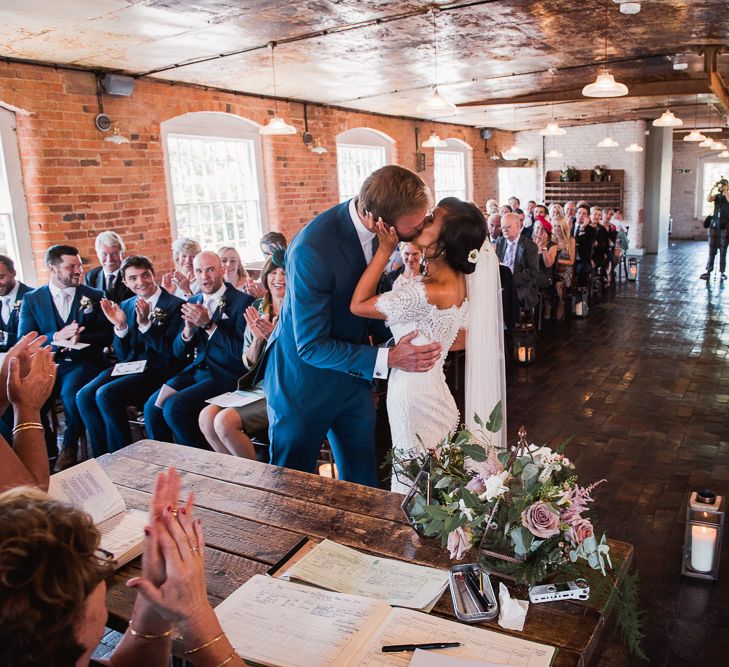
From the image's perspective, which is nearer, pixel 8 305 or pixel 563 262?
pixel 8 305

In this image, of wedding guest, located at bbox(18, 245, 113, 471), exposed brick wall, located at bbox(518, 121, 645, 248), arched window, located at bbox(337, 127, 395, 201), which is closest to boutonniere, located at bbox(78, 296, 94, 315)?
wedding guest, located at bbox(18, 245, 113, 471)

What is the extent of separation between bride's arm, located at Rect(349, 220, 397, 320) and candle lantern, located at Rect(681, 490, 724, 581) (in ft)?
5.40

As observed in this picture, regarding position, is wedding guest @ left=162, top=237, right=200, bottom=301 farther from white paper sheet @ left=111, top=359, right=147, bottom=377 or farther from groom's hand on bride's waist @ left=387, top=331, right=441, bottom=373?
groom's hand on bride's waist @ left=387, top=331, right=441, bottom=373

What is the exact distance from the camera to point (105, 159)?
275 inches

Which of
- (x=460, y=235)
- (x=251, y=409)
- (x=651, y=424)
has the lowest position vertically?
(x=651, y=424)

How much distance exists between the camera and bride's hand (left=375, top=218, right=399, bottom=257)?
2422 mm

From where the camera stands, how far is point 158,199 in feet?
25.3

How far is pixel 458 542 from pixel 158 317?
10.8ft

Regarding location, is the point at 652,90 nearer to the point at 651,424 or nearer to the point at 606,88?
the point at 606,88

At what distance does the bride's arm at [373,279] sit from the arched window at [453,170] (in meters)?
12.1

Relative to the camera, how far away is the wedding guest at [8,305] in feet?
16.4

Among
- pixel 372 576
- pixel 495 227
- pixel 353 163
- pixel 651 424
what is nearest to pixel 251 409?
pixel 372 576

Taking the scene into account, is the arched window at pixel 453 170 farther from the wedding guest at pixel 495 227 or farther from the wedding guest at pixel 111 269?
the wedding guest at pixel 111 269

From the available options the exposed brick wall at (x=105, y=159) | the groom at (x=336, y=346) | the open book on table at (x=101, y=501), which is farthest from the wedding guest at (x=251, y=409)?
the exposed brick wall at (x=105, y=159)
